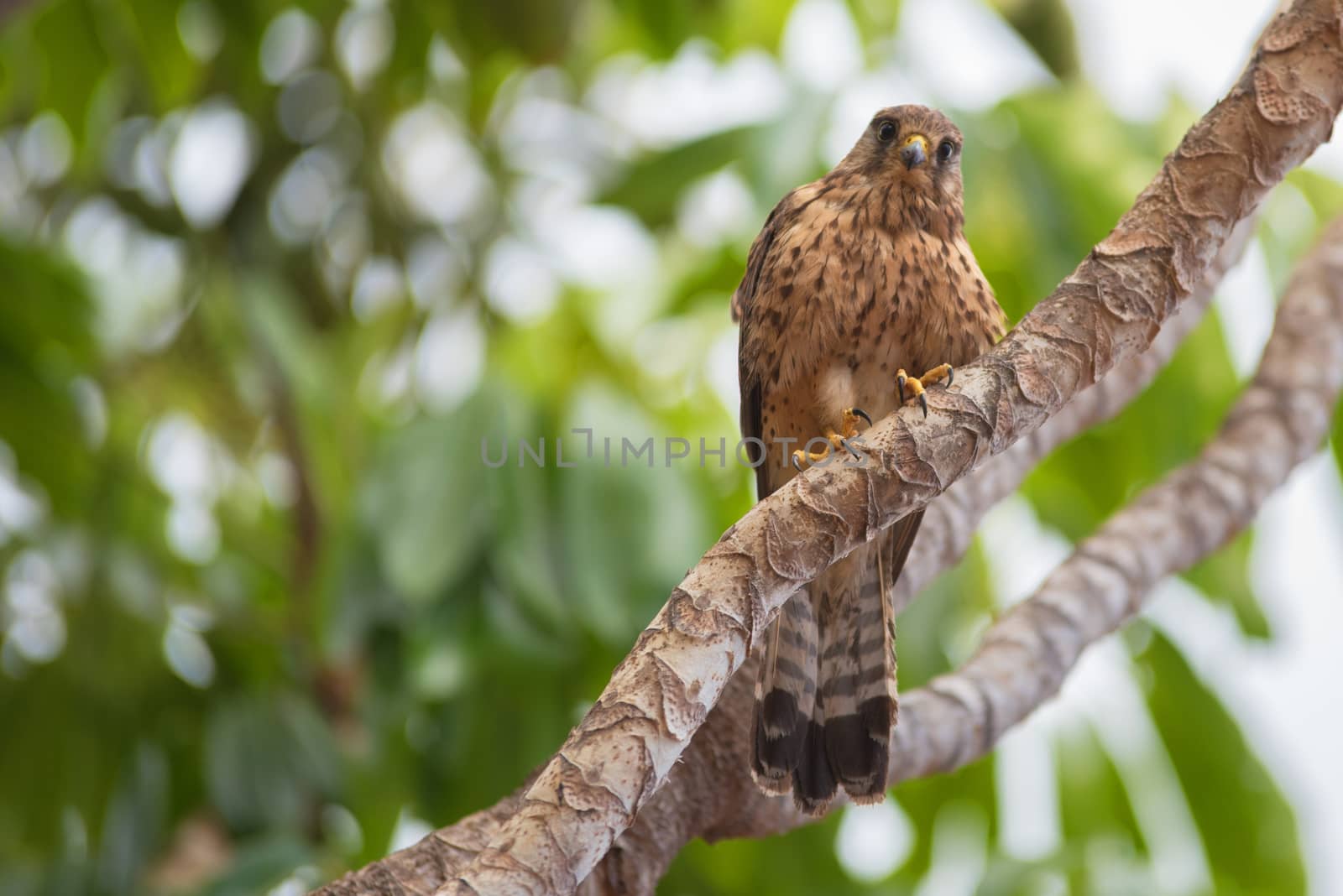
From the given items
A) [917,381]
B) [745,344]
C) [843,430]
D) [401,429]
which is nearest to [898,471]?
[917,381]

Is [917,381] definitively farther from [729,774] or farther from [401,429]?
[401,429]

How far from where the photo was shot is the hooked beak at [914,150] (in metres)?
1.75

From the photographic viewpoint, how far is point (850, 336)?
1865 millimetres

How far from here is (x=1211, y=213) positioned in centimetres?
Result: 151

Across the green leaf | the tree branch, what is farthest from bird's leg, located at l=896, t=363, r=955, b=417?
the green leaf

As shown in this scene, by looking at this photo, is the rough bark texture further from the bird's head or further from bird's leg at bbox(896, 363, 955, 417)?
the bird's head

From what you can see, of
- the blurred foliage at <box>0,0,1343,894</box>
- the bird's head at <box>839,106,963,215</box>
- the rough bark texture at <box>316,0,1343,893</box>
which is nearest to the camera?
the rough bark texture at <box>316,0,1343,893</box>

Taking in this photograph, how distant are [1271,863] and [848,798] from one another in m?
1.50

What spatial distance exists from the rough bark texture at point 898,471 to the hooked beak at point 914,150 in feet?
1.06

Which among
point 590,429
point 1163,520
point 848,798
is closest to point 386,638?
point 590,429

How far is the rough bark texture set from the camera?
1240 mm

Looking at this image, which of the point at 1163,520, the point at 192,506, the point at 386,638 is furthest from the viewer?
the point at 192,506

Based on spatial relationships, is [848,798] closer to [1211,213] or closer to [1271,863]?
[1211,213]

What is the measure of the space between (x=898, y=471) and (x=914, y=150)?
0.56m
